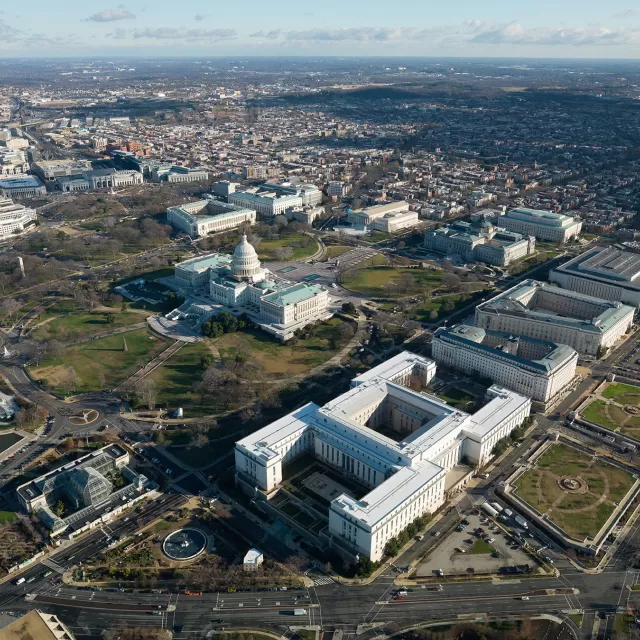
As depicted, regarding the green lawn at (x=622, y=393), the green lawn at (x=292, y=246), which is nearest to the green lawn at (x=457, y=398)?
the green lawn at (x=622, y=393)

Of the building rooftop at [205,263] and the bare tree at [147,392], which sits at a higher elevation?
the building rooftop at [205,263]

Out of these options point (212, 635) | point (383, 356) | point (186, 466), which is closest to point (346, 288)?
point (383, 356)

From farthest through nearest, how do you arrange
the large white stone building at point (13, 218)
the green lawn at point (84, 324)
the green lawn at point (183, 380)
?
the large white stone building at point (13, 218)
the green lawn at point (84, 324)
the green lawn at point (183, 380)

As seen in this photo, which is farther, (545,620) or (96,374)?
(96,374)

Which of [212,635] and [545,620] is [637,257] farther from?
[212,635]

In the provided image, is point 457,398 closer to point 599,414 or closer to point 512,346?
point 512,346

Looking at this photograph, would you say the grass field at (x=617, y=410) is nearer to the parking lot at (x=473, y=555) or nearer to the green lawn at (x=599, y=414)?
the green lawn at (x=599, y=414)
